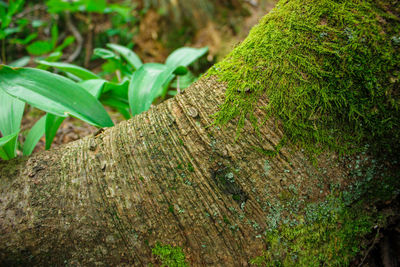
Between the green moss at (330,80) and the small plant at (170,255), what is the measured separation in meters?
0.55

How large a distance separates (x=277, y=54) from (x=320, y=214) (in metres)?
0.66

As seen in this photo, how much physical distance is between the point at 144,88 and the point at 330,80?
3.42 feet

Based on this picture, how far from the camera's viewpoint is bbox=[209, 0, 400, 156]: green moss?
2.62 ft

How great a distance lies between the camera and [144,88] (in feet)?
4.65

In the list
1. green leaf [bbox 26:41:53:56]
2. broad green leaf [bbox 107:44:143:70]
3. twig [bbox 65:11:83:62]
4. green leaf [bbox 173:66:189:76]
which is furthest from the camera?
twig [bbox 65:11:83:62]

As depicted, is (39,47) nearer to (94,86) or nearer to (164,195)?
(94,86)

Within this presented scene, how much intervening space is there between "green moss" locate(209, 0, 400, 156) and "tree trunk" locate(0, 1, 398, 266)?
5 cm

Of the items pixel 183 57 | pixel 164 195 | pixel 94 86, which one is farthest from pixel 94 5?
pixel 164 195

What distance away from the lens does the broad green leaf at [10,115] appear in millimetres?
1255

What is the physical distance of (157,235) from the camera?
883 mm

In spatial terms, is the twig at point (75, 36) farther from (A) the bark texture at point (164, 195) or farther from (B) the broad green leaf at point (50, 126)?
(A) the bark texture at point (164, 195)

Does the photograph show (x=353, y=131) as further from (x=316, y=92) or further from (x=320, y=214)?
(x=320, y=214)

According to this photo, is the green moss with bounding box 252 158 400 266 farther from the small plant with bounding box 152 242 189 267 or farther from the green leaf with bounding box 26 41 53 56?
the green leaf with bounding box 26 41 53 56

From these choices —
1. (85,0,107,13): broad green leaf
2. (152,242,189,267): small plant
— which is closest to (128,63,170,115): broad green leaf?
(152,242,189,267): small plant
